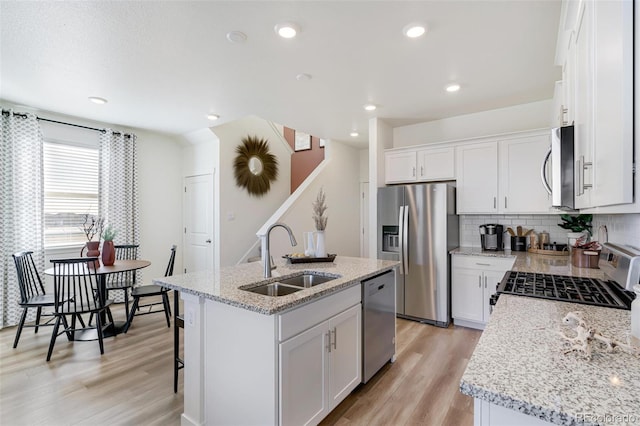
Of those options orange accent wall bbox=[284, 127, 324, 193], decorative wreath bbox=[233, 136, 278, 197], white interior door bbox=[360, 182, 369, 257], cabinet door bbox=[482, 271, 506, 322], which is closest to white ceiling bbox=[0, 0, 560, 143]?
decorative wreath bbox=[233, 136, 278, 197]

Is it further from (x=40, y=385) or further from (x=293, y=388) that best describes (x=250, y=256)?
(x=293, y=388)

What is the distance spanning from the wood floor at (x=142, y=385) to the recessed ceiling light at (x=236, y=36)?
2.65 metres

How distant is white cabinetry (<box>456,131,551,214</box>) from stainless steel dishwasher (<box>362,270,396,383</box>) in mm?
1758

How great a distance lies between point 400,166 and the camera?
13.8 feet

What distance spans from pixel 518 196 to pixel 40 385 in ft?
15.9

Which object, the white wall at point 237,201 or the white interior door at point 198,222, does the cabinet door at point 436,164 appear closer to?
the white wall at point 237,201

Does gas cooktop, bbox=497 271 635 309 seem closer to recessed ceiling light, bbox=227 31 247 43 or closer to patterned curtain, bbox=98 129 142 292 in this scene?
recessed ceiling light, bbox=227 31 247 43

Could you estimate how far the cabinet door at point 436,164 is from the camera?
12.7 ft

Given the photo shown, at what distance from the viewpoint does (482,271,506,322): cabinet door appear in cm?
341

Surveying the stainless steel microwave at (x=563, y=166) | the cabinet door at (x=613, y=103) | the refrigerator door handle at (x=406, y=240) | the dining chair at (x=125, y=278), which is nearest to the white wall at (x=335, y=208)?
the refrigerator door handle at (x=406, y=240)

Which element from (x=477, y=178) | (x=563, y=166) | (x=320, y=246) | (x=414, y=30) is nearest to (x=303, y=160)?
(x=477, y=178)

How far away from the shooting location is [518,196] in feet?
11.5

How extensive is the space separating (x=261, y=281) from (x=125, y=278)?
2.89 metres

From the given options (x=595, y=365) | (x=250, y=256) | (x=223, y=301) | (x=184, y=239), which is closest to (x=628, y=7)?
(x=595, y=365)
